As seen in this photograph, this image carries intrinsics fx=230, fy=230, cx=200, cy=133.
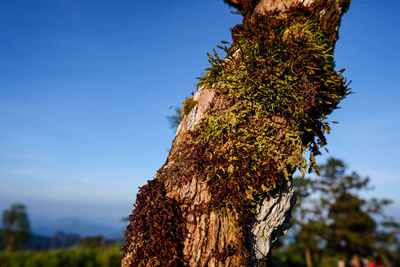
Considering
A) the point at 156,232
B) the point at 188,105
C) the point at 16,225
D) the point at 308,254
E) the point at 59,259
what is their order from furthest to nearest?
the point at 16,225 → the point at 308,254 → the point at 59,259 → the point at 188,105 → the point at 156,232

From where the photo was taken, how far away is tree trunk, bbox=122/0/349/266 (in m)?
2.50

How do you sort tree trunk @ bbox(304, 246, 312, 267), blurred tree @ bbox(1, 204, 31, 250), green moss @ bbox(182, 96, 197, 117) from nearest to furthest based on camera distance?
green moss @ bbox(182, 96, 197, 117), tree trunk @ bbox(304, 246, 312, 267), blurred tree @ bbox(1, 204, 31, 250)

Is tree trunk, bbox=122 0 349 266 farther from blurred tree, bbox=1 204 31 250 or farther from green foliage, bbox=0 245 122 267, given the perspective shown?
blurred tree, bbox=1 204 31 250

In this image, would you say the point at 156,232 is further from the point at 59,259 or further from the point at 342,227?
the point at 342,227

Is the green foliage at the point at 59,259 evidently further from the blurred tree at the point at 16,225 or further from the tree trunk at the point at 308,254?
the blurred tree at the point at 16,225

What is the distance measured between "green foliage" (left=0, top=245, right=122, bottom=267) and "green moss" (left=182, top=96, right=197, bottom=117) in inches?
253

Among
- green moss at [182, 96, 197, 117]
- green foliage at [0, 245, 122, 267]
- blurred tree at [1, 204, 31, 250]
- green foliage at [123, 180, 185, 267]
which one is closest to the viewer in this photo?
green foliage at [123, 180, 185, 267]

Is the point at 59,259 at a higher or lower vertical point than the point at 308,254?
higher

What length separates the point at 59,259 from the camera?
7.91 metres

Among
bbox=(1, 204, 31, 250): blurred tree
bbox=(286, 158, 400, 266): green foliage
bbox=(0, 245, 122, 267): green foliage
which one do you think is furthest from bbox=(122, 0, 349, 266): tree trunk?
bbox=(1, 204, 31, 250): blurred tree

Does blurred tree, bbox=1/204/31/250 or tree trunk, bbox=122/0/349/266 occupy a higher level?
tree trunk, bbox=122/0/349/266

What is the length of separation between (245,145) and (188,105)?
1056mm

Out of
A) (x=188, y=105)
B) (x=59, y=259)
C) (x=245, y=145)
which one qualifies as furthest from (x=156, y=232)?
(x=59, y=259)

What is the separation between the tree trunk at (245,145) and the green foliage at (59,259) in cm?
620
